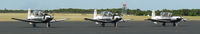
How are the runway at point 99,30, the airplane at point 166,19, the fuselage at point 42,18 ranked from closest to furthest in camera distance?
1. the runway at point 99,30
2. the fuselage at point 42,18
3. the airplane at point 166,19

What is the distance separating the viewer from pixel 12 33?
77.0 feet

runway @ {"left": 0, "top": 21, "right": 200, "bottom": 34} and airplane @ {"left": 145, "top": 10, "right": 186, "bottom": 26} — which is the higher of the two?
airplane @ {"left": 145, "top": 10, "right": 186, "bottom": 26}

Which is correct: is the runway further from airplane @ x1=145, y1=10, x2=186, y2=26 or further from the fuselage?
airplane @ x1=145, y1=10, x2=186, y2=26

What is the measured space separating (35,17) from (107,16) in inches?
191

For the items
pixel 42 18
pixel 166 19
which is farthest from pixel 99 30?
pixel 166 19

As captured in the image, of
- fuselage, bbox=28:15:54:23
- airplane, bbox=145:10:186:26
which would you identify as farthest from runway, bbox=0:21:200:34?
airplane, bbox=145:10:186:26

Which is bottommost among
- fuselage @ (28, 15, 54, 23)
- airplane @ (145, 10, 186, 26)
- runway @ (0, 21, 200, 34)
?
runway @ (0, 21, 200, 34)

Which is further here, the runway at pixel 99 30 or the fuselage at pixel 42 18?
the fuselage at pixel 42 18

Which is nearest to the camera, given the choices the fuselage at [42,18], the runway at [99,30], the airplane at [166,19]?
the runway at [99,30]

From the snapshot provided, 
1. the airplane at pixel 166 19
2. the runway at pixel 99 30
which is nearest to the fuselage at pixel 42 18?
the runway at pixel 99 30

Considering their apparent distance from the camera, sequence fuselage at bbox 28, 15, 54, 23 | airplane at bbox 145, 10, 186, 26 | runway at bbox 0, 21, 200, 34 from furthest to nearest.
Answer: airplane at bbox 145, 10, 186, 26 → fuselage at bbox 28, 15, 54, 23 → runway at bbox 0, 21, 200, 34

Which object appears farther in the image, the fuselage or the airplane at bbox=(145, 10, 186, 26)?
the airplane at bbox=(145, 10, 186, 26)

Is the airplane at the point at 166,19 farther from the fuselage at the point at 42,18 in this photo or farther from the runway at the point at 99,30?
the fuselage at the point at 42,18

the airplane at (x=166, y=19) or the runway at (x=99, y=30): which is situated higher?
the airplane at (x=166, y=19)
